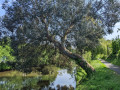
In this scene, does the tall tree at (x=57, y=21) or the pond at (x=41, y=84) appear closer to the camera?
the tall tree at (x=57, y=21)

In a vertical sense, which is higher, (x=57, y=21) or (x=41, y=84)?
(x=57, y=21)

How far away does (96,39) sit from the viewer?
13477 mm

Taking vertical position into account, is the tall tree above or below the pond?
above

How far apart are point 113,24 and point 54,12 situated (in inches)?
244

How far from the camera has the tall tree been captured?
1141 centimetres

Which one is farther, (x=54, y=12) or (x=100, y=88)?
(x=54, y=12)

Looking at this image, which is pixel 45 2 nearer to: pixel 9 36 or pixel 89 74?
pixel 9 36

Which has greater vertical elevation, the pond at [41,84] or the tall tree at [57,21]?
the tall tree at [57,21]

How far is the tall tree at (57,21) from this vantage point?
11.4m

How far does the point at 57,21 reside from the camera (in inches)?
473

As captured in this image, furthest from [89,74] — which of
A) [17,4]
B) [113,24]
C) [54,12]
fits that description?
[17,4]

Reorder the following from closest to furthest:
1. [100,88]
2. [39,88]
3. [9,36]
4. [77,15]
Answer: [100,88]
[77,15]
[9,36]
[39,88]

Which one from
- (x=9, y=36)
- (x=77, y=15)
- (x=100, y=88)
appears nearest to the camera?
(x=100, y=88)

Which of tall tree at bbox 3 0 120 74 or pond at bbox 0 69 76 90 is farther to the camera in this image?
pond at bbox 0 69 76 90
